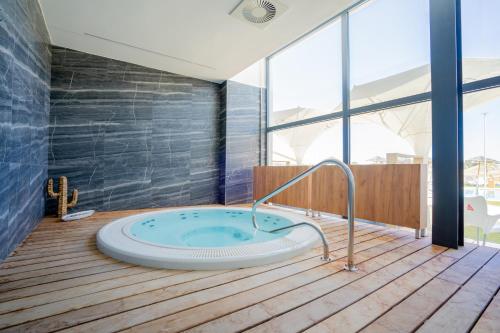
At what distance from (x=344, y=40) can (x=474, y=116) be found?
75.9 inches

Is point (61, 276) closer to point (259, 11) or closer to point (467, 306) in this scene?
point (467, 306)

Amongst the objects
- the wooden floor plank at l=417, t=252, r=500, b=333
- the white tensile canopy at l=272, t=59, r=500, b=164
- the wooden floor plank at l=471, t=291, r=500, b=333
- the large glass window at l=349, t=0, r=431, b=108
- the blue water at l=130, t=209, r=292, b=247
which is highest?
the large glass window at l=349, t=0, r=431, b=108

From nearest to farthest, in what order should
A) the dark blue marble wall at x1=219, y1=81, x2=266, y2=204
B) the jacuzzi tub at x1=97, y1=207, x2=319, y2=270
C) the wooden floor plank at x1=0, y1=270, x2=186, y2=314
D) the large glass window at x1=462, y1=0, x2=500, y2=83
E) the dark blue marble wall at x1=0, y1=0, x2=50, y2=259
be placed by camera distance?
the wooden floor plank at x1=0, y1=270, x2=186, y2=314 < the jacuzzi tub at x1=97, y1=207, x2=319, y2=270 < the dark blue marble wall at x1=0, y1=0, x2=50, y2=259 < the large glass window at x1=462, y1=0, x2=500, y2=83 < the dark blue marble wall at x1=219, y1=81, x2=266, y2=204

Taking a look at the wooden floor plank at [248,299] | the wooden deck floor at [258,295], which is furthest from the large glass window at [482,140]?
the wooden floor plank at [248,299]

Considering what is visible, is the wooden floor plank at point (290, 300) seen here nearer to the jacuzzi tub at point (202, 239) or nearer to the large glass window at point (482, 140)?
the jacuzzi tub at point (202, 239)

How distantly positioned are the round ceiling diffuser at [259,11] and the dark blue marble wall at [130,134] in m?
2.14

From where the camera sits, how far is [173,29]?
2994mm

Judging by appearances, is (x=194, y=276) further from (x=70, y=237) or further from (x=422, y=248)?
(x=422, y=248)

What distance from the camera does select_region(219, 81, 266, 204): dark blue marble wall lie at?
4.66m

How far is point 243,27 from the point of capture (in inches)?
116

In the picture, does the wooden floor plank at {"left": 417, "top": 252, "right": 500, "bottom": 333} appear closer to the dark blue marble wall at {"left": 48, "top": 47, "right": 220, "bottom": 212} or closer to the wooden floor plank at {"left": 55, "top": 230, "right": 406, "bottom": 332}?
the wooden floor plank at {"left": 55, "top": 230, "right": 406, "bottom": 332}

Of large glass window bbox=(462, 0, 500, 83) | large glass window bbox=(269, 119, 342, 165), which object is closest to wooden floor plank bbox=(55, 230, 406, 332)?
large glass window bbox=(269, 119, 342, 165)

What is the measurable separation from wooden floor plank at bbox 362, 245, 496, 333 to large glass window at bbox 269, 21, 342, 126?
7.85 feet

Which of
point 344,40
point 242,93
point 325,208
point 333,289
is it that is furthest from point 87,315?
point 242,93
